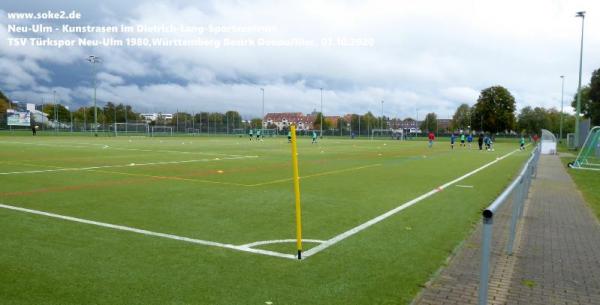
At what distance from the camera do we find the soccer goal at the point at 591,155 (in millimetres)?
23822

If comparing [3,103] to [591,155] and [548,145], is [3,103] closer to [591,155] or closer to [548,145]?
[548,145]

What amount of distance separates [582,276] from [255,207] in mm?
5923

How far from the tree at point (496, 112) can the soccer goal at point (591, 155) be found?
203ft

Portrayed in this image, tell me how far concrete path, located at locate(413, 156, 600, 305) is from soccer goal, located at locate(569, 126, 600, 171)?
15878 millimetres

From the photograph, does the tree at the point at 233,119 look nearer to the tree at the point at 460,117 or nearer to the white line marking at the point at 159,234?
the tree at the point at 460,117

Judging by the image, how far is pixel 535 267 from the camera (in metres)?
5.97

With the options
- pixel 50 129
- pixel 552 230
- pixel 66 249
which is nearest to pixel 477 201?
pixel 552 230

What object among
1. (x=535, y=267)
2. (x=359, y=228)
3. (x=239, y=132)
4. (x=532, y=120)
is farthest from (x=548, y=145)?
(x=532, y=120)

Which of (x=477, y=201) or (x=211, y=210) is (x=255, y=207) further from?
(x=477, y=201)

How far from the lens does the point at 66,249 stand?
6.03 meters

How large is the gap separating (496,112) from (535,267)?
9521cm

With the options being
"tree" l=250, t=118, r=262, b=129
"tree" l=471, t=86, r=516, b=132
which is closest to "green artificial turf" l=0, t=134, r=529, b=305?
"tree" l=471, t=86, r=516, b=132

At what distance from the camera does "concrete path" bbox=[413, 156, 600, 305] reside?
16.0 ft

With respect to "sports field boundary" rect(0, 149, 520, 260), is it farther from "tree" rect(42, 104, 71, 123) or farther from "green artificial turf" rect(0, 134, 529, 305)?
"tree" rect(42, 104, 71, 123)
